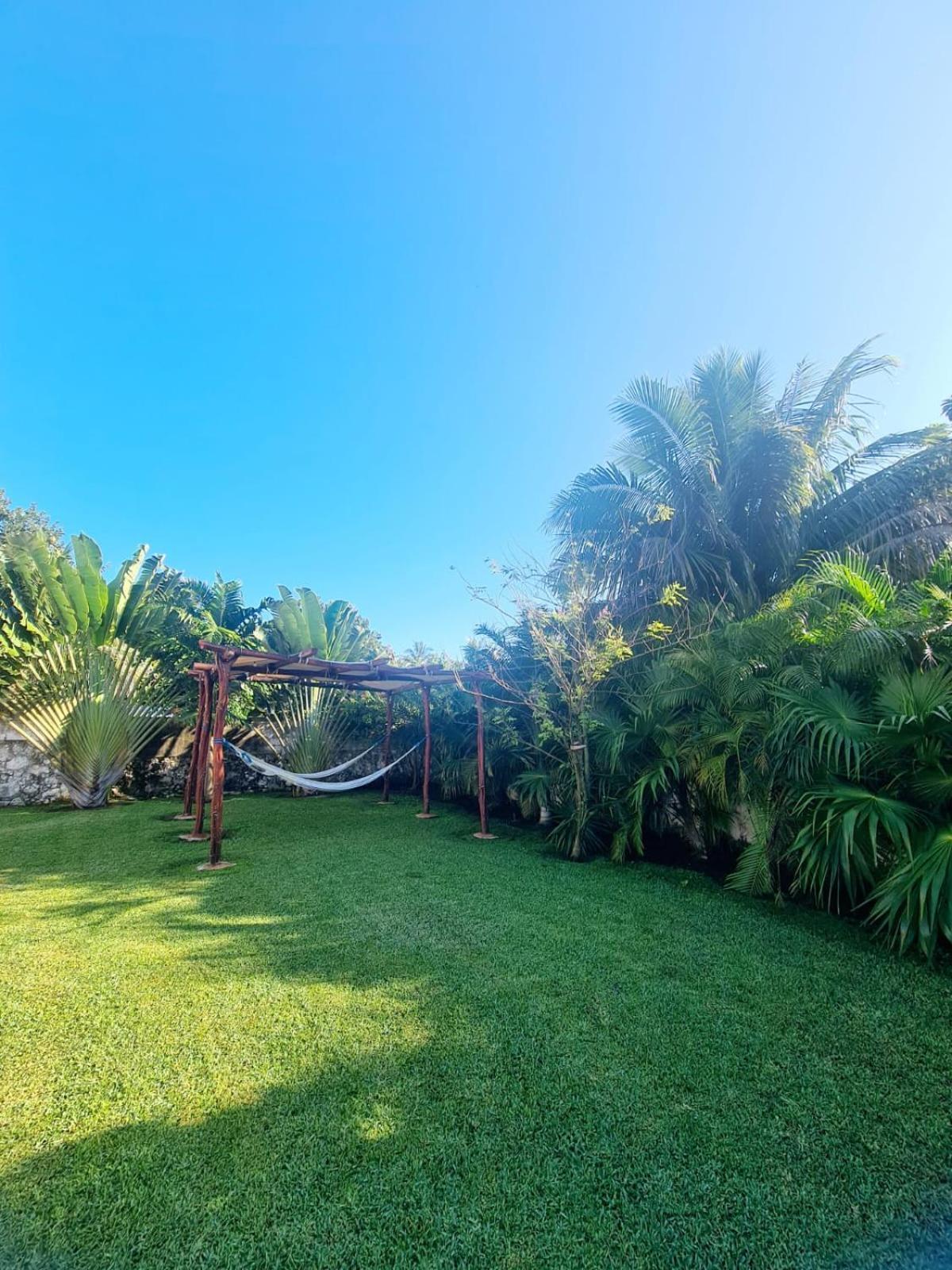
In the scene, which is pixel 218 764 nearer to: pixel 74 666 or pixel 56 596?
pixel 74 666

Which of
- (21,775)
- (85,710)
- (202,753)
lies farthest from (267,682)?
A: (21,775)

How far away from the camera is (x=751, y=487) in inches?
298

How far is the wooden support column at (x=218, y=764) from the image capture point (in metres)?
4.75

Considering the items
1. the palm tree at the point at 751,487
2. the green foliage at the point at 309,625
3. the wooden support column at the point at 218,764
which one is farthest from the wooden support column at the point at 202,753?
the palm tree at the point at 751,487

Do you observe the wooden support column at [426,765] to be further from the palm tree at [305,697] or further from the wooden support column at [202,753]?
the wooden support column at [202,753]

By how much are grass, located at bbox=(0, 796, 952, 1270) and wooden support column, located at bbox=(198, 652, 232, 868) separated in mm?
990

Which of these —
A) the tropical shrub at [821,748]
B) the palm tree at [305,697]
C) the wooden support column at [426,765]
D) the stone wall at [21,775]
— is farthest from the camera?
the palm tree at [305,697]

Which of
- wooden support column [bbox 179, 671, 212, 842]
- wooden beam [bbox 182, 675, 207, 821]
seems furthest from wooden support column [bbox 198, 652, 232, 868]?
wooden beam [bbox 182, 675, 207, 821]

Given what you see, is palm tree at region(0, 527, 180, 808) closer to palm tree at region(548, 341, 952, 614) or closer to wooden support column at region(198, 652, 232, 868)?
wooden support column at region(198, 652, 232, 868)

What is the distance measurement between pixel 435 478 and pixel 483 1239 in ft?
39.8

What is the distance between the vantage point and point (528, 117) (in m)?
6.80

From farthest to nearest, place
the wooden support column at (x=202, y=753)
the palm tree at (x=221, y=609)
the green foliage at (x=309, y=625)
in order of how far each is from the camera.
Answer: the green foliage at (x=309, y=625)
the palm tree at (x=221, y=609)
the wooden support column at (x=202, y=753)

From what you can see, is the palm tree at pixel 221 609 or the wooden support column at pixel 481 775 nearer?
the wooden support column at pixel 481 775

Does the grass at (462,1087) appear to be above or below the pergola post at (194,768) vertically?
below
